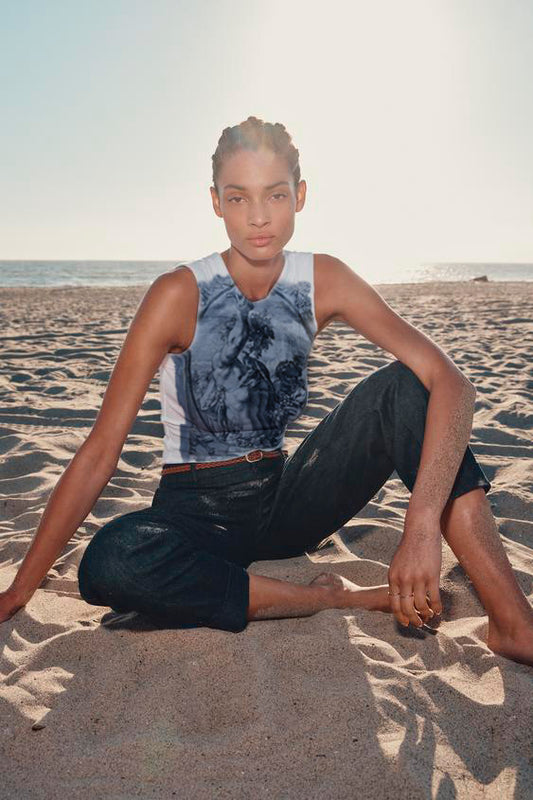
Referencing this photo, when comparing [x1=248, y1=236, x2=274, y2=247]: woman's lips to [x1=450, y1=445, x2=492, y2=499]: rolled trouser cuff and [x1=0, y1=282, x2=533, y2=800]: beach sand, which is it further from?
[x1=0, y1=282, x2=533, y2=800]: beach sand

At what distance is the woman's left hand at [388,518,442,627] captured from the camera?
68.7 inches

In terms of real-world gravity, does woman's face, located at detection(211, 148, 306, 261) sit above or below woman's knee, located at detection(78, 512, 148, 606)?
above

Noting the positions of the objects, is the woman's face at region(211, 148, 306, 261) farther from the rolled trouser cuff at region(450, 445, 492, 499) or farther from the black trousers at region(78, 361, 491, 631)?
the rolled trouser cuff at region(450, 445, 492, 499)

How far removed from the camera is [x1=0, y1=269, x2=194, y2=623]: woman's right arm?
6.23 ft

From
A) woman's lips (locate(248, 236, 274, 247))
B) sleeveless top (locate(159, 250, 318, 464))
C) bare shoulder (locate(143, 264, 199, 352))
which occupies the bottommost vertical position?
sleeveless top (locate(159, 250, 318, 464))

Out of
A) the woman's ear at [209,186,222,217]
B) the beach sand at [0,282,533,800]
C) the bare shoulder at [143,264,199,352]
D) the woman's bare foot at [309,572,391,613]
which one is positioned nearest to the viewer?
the beach sand at [0,282,533,800]

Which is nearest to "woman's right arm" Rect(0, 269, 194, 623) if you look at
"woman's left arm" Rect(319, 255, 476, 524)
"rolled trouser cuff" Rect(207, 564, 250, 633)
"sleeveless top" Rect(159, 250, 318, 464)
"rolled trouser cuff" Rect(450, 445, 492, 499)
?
"sleeveless top" Rect(159, 250, 318, 464)

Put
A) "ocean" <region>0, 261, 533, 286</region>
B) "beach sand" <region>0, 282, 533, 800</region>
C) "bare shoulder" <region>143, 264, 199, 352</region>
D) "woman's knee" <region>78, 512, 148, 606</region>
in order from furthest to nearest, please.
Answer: "ocean" <region>0, 261, 533, 286</region> → "bare shoulder" <region>143, 264, 199, 352</region> → "woman's knee" <region>78, 512, 148, 606</region> → "beach sand" <region>0, 282, 533, 800</region>

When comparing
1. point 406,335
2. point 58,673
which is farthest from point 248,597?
point 406,335

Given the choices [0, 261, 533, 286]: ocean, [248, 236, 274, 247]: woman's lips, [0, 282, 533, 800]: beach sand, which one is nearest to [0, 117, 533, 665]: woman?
[248, 236, 274, 247]: woman's lips

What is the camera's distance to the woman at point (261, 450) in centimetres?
185

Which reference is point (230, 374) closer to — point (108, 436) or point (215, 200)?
point (108, 436)

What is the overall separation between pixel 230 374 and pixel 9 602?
3.19 feet

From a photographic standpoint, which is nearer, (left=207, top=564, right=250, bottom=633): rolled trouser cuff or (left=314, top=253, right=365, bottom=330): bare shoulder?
(left=207, top=564, right=250, bottom=633): rolled trouser cuff
